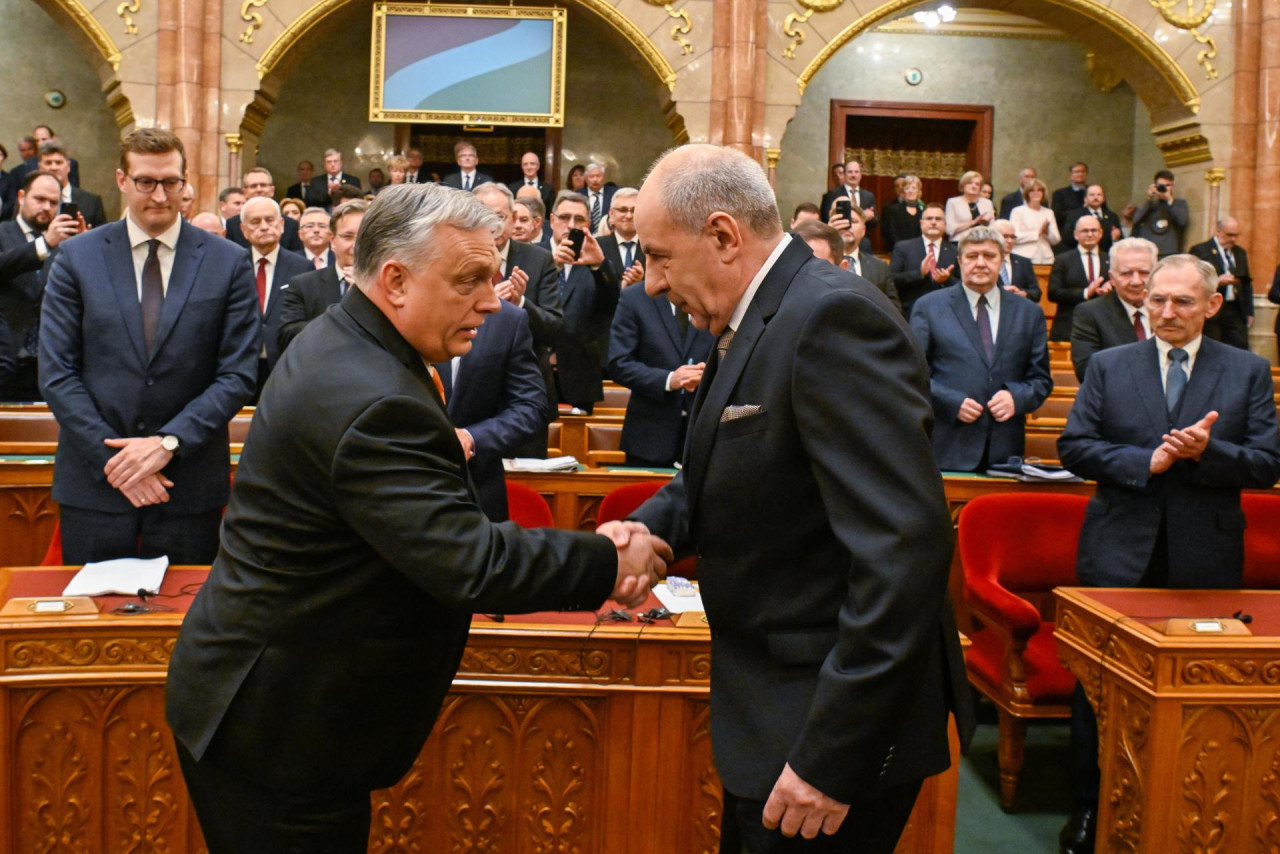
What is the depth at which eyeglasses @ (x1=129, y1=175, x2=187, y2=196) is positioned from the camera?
10.1 feet

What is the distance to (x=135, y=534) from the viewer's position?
318cm

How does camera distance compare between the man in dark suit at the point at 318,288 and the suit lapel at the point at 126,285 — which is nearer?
the suit lapel at the point at 126,285

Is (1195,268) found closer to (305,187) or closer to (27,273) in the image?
(27,273)

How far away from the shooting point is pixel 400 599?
1.77 meters

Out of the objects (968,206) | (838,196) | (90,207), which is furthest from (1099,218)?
(90,207)

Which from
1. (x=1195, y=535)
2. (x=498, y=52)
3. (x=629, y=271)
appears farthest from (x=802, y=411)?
(x=498, y=52)

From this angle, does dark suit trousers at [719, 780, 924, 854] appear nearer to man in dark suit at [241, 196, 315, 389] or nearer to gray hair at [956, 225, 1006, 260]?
gray hair at [956, 225, 1006, 260]

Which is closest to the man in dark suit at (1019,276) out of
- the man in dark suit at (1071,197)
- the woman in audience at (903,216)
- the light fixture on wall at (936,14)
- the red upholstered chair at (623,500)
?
the woman in audience at (903,216)

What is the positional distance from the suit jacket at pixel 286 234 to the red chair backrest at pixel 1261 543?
5.27m

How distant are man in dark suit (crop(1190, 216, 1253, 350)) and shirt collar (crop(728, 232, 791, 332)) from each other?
360 inches

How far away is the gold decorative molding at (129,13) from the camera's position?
10055 millimetres

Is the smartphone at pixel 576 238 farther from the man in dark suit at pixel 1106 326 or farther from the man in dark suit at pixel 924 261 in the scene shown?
the man in dark suit at pixel 924 261

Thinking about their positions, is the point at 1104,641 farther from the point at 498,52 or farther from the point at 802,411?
the point at 498,52

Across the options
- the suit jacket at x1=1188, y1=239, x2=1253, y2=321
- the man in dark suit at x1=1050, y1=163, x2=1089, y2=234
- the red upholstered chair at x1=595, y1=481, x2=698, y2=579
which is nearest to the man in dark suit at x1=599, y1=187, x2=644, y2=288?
the red upholstered chair at x1=595, y1=481, x2=698, y2=579
